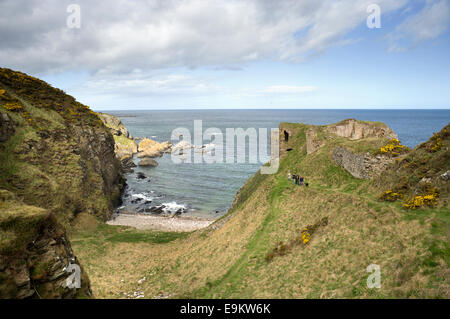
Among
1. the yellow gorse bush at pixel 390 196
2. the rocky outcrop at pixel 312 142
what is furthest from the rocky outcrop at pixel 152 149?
the yellow gorse bush at pixel 390 196

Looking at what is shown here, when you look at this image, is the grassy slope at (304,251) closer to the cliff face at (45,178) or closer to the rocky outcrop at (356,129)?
the rocky outcrop at (356,129)

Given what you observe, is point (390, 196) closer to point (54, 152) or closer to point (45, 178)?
point (45, 178)

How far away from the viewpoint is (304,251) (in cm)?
1747

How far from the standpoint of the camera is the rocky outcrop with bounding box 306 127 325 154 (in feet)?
119

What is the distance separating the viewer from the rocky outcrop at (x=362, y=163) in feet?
76.8

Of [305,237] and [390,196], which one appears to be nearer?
[390,196]

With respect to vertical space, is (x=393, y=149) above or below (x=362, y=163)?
above

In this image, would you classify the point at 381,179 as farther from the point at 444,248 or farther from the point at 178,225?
the point at 178,225

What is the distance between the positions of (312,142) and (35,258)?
3344 centimetres

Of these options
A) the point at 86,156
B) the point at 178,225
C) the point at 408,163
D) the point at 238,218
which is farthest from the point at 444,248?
the point at 86,156

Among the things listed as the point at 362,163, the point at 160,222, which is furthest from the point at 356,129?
the point at 160,222

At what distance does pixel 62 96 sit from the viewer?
174 ft

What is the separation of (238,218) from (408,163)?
54.2 ft
